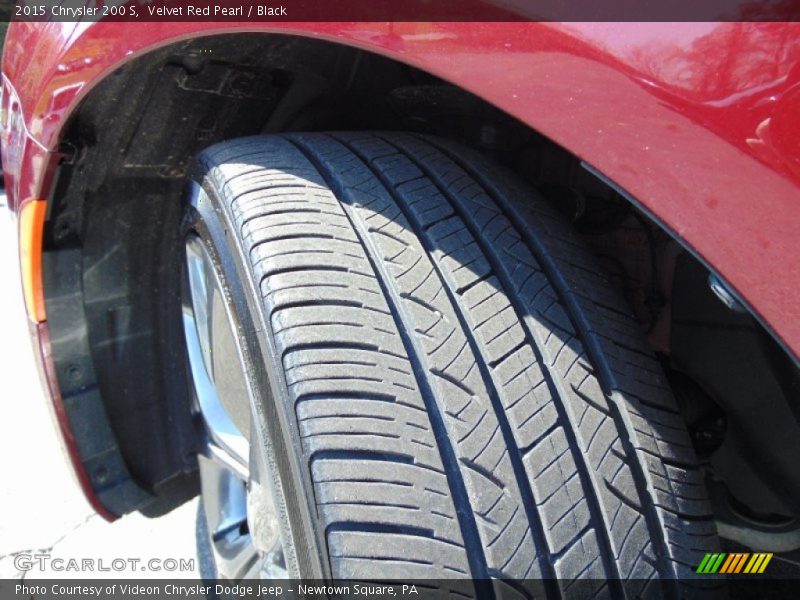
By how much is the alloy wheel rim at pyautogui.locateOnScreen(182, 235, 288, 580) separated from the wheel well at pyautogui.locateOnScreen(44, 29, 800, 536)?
0.14 meters

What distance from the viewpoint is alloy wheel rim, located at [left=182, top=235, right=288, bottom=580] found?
1.26 meters

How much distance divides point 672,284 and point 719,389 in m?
0.19

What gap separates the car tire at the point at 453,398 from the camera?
822mm

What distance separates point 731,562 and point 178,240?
1.21 metres

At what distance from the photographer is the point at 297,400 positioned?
84 centimetres

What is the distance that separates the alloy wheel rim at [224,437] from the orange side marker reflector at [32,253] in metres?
0.32

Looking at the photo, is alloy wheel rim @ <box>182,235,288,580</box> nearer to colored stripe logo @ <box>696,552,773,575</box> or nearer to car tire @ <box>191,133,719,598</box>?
car tire @ <box>191,133,719,598</box>

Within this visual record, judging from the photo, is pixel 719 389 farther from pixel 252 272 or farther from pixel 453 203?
pixel 252 272

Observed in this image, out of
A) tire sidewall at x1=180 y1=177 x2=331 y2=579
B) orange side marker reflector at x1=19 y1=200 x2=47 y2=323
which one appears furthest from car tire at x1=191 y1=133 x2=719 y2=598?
orange side marker reflector at x1=19 y1=200 x2=47 y2=323

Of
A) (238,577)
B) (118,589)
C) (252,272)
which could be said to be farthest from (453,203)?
(118,589)

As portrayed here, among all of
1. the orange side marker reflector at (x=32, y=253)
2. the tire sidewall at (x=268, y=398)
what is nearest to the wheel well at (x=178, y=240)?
the orange side marker reflector at (x=32, y=253)

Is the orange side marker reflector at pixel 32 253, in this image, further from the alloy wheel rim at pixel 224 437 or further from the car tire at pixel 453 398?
the car tire at pixel 453 398

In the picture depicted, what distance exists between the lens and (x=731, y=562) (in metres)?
1.01

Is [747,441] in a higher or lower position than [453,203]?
lower
